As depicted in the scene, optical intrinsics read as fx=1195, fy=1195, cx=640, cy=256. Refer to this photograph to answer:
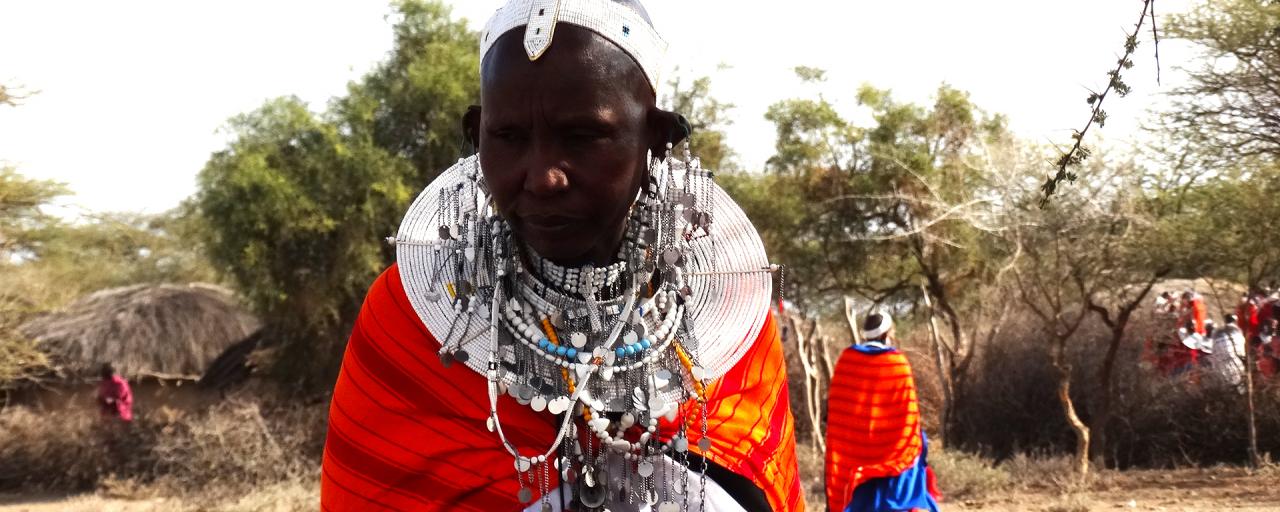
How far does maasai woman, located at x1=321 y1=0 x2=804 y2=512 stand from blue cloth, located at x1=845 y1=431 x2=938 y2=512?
4223 millimetres

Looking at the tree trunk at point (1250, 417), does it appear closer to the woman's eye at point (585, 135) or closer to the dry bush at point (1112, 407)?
the dry bush at point (1112, 407)

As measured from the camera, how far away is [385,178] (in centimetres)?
1222

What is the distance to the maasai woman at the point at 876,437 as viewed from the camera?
629 centimetres

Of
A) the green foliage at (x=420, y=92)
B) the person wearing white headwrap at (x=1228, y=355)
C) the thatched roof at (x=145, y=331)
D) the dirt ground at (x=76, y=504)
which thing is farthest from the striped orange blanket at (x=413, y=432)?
the thatched roof at (x=145, y=331)

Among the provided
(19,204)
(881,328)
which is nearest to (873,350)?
(881,328)

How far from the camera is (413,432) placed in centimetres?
198

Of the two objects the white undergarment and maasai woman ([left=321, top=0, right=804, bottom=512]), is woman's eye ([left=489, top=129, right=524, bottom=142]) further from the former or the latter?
the white undergarment

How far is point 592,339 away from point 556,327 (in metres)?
0.07

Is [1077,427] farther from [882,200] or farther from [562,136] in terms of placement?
[562,136]

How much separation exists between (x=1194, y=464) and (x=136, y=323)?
1400cm

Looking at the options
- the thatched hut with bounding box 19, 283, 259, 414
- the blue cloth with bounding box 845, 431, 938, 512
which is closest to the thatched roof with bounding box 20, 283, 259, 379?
the thatched hut with bounding box 19, 283, 259, 414

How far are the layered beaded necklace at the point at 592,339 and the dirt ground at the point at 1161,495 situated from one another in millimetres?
8742

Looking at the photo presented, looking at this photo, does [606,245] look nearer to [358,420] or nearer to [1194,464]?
[358,420]

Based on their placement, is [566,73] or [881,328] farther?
[881,328]
